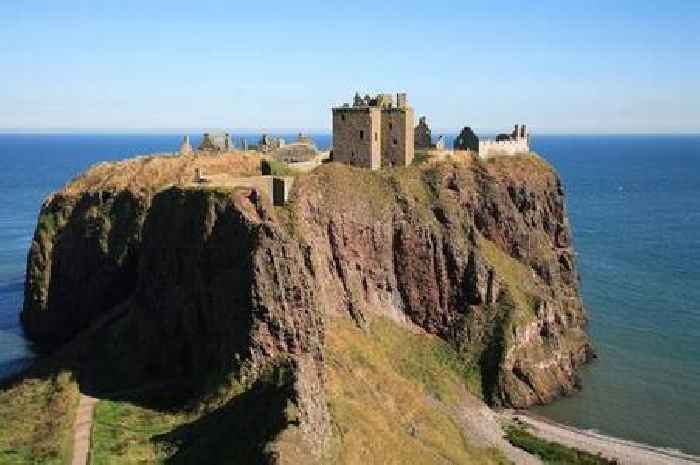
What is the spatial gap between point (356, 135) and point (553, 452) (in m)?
43.7

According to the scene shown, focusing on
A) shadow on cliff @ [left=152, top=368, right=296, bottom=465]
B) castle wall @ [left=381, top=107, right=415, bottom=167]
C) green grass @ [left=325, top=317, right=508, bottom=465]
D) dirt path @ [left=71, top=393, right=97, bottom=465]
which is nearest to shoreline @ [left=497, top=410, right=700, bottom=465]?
green grass @ [left=325, top=317, right=508, bottom=465]

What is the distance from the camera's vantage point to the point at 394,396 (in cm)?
7625

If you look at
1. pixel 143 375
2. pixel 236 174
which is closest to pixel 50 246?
pixel 236 174

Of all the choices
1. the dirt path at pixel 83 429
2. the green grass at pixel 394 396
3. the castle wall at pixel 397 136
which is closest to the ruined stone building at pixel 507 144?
the castle wall at pixel 397 136

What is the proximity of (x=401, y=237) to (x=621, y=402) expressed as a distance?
3157 cm

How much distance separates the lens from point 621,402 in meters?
91.4

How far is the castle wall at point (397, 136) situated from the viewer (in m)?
101

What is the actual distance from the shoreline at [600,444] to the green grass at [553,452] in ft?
5.14

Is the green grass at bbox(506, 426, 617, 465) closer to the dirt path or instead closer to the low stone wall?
the low stone wall

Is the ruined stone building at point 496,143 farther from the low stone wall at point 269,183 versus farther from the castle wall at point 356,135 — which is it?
the low stone wall at point 269,183

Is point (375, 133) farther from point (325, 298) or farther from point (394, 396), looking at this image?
point (394, 396)

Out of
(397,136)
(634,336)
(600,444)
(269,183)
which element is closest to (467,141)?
(397,136)

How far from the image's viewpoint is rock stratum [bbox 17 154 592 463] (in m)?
67.9

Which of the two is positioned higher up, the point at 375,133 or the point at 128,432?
the point at 375,133
